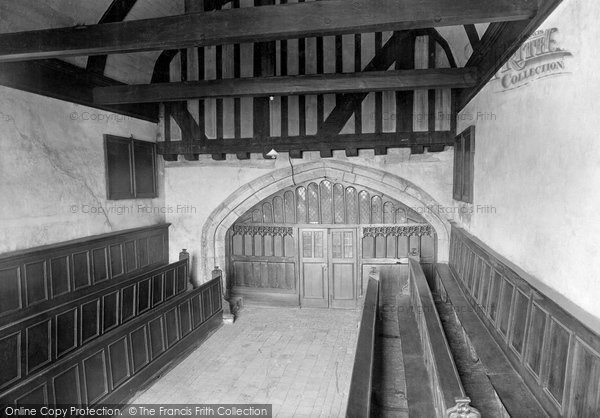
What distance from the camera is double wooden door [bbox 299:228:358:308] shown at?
6426mm

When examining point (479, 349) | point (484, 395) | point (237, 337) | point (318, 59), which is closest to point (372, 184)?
point (318, 59)

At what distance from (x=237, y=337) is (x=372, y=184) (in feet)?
9.11

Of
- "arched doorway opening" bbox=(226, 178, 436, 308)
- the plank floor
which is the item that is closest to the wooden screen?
the plank floor

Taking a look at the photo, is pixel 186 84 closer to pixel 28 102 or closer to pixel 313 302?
pixel 28 102

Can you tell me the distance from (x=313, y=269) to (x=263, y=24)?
Answer: 446cm

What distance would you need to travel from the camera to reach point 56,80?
4238 mm

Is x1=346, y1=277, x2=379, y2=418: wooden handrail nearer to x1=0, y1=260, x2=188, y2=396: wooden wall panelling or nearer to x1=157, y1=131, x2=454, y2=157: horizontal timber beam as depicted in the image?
x1=0, y1=260, x2=188, y2=396: wooden wall panelling

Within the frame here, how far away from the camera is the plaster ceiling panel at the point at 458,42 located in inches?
174

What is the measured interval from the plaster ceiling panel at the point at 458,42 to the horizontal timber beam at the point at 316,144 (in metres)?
0.91

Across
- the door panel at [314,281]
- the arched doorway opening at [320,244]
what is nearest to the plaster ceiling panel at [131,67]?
the arched doorway opening at [320,244]

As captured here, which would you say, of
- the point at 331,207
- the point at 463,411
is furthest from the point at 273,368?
the point at 463,411

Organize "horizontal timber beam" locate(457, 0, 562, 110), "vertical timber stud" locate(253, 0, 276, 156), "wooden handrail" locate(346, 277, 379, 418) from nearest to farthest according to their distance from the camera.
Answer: "wooden handrail" locate(346, 277, 379, 418), "horizontal timber beam" locate(457, 0, 562, 110), "vertical timber stud" locate(253, 0, 276, 156)

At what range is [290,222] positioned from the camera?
6.53m

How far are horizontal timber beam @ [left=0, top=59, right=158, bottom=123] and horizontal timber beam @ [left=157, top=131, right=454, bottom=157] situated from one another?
1144 mm
